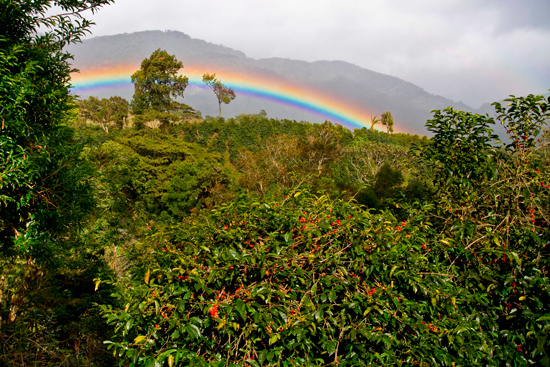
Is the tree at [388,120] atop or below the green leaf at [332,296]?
atop

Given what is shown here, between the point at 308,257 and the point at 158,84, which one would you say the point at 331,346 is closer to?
the point at 308,257

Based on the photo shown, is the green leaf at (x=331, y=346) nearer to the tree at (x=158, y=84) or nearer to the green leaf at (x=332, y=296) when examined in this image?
the green leaf at (x=332, y=296)

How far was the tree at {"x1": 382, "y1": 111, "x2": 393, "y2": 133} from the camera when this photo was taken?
132 feet

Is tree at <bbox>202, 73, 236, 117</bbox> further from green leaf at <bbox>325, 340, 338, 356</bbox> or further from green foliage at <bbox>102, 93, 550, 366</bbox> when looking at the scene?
green leaf at <bbox>325, 340, 338, 356</bbox>

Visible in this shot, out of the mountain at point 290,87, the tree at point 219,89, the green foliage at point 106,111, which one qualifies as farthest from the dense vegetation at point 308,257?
the tree at point 219,89

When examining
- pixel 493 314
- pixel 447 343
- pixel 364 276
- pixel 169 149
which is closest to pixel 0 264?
pixel 364 276

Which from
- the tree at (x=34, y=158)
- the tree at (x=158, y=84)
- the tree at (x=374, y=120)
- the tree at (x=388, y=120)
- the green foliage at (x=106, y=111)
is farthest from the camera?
the tree at (x=388, y=120)

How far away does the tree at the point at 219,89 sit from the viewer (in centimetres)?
4338

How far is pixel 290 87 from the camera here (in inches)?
1681

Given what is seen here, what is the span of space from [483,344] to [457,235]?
687 mm

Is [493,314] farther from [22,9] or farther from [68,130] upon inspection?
[22,9]

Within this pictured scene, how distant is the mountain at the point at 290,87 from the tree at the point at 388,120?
2.99 feet

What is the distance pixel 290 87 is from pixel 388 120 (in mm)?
12488

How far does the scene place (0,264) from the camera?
13.1 feet
